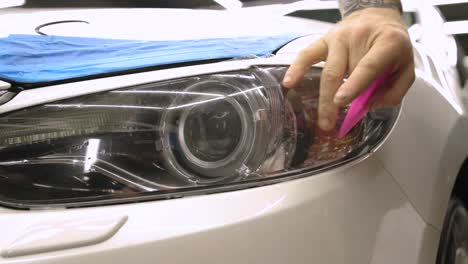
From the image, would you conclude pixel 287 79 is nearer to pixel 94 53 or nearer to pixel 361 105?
pixel 361 105

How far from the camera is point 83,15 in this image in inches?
69.6

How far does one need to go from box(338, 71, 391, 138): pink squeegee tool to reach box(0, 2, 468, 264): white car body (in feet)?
0.29

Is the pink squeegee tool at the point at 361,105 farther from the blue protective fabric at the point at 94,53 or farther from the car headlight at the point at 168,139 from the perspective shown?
the blue protective fabric at the point at 94,53

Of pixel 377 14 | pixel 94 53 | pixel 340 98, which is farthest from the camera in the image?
pixel 94 53

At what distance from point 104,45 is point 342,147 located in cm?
63

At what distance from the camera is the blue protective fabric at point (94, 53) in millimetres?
867

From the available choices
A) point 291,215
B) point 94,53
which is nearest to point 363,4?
point 291,215

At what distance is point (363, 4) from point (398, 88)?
203 millimetres

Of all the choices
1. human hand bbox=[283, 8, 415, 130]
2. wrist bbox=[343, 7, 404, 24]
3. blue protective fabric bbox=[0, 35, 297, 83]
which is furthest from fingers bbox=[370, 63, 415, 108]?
blue protective fabric bbox=[0, 35, 297, 83]

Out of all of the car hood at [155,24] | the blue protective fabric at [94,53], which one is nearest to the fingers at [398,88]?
the blue protective fabric at [94,53]

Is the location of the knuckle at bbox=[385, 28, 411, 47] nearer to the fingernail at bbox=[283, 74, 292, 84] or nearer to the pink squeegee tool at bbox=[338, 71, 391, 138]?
the pink squeegee tool at bbox=[338, 71, 391, 138]

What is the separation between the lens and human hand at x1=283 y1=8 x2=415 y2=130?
77cm

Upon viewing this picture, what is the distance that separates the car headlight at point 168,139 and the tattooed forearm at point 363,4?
192mm

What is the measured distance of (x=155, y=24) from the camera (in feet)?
5.48
